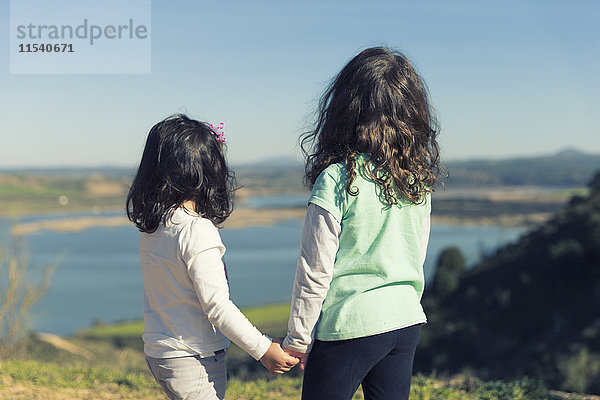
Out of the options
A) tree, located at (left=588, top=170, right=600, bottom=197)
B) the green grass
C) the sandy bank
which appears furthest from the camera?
the sandy bank

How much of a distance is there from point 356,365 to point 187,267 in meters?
0.55

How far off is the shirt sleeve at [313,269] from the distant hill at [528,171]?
196 ft

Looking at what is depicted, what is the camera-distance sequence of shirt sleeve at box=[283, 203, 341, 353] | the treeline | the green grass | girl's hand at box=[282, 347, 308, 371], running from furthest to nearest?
the treeline
the green grass
girl's hand at box=[282, 347, 308, 371]
shirt sleeve at box=[283, 203, 341, 353]

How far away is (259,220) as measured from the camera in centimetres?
9762

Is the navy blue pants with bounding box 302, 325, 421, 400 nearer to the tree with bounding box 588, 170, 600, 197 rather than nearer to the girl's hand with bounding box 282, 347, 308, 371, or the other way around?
the girl's hand with bounding box 282, 347, 308, 371

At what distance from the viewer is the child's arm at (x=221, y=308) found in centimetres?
167

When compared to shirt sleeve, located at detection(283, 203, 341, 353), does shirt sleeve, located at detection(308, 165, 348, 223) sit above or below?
above

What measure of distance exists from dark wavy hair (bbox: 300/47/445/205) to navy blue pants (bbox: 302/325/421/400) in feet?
1.32

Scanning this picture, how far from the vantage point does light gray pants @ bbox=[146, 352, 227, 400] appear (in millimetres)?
1754

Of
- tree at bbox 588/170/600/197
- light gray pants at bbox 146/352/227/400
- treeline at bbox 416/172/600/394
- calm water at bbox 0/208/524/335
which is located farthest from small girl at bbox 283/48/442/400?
calm water at bbox 0/208/524/335

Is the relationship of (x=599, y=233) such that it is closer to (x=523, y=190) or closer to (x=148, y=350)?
(x=148, y=350)

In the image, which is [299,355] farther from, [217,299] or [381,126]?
[381,126]

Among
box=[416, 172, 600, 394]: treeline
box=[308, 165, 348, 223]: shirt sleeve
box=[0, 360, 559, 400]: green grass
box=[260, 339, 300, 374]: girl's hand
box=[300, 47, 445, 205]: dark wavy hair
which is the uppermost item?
box=[300, 47, 445, 205]: dark wavy hair

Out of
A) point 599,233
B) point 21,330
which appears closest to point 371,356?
point 21,330
